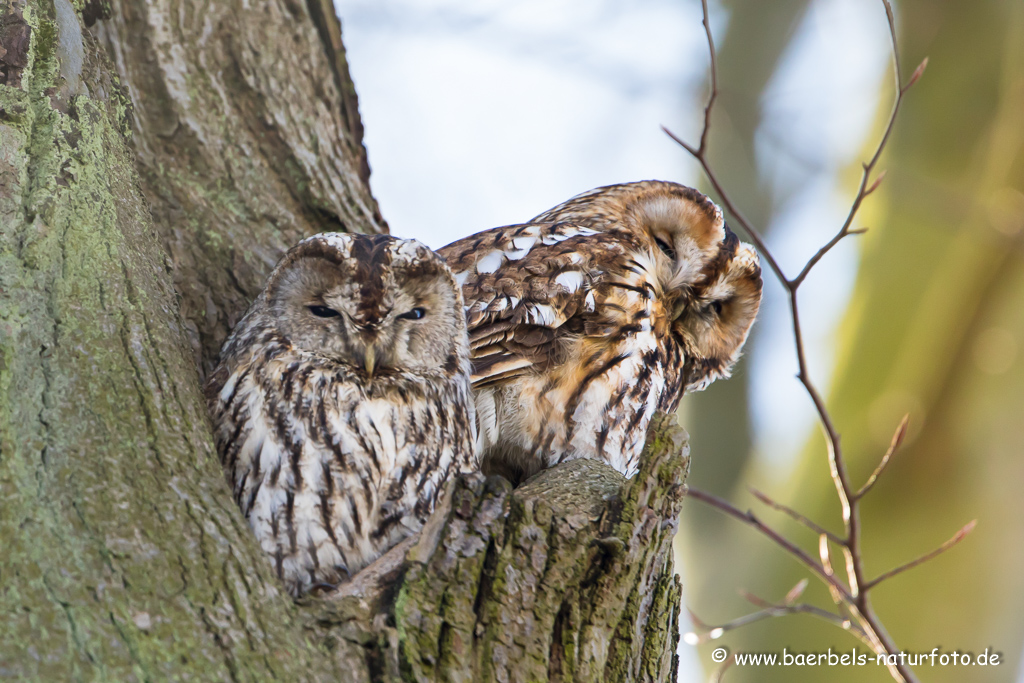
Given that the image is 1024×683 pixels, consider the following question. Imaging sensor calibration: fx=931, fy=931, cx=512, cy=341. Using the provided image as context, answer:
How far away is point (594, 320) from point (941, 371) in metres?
2.22

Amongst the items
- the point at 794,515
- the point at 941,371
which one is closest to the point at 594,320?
the point at 794,515

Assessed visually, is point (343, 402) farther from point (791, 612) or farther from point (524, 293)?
point (791, 612)

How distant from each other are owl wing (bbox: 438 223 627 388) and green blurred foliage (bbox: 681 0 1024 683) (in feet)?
6.39

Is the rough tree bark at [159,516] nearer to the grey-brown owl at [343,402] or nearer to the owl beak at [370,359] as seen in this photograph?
the grey-brown owl at [343,402]

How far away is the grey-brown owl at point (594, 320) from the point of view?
242 cm

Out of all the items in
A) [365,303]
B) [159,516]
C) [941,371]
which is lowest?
[159,516]

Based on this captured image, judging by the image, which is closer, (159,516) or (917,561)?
(159,516)

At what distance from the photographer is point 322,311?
2043 millimetres

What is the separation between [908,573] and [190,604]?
344cm

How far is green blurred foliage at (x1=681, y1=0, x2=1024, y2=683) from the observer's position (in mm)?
3859

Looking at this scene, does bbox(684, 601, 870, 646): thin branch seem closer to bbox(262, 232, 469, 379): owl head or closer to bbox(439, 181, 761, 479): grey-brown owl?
bbox(439, 181, 761, 479): grey-brown owl

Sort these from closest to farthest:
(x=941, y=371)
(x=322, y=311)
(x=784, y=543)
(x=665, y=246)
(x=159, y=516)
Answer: (x=159, y=516), (x=322, y=311), (x=784, y=543), (x=665, y=246), (x=941, y=371)

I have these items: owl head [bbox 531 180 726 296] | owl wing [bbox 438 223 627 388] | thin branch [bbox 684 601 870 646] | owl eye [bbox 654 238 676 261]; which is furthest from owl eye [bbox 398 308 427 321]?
thin branch [bbox 684 601 870 646]

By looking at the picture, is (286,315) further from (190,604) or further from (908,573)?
(908,573)
